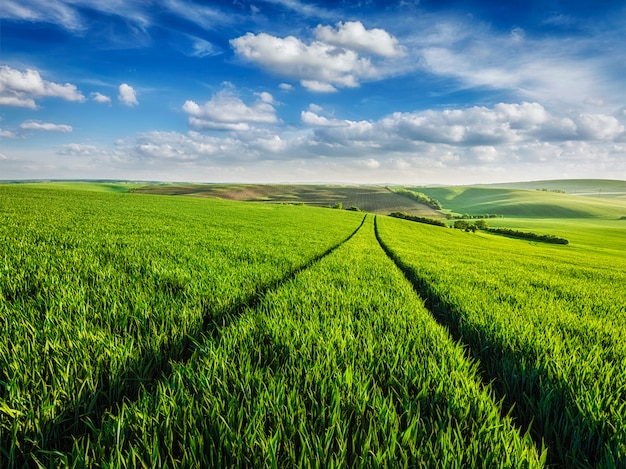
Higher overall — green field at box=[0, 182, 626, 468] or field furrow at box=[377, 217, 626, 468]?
green field at box=[0, 182, 626, 468]

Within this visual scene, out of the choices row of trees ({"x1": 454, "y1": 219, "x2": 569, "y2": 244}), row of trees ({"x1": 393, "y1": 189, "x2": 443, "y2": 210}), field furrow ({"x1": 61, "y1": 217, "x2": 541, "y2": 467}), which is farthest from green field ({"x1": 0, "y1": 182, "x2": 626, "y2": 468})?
row of trees ({"x1": 393, "y1": 189, "x2": 443, "y2": 210})

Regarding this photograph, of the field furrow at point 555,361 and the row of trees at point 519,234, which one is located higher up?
the field furrow at point 555,361

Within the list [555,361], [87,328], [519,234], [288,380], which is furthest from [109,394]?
[519,234]

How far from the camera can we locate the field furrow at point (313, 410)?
4.93 feet

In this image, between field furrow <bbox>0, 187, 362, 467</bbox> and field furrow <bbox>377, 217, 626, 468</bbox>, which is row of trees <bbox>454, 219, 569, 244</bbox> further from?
field furrow <bbox>0, 187, 362, 467</bbox>

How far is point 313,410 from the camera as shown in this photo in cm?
187

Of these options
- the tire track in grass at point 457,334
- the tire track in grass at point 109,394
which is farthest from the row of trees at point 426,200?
the tire track in grass at point 109,394

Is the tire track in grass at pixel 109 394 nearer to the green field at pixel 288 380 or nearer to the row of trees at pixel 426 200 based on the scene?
the green field at pixel 288 380

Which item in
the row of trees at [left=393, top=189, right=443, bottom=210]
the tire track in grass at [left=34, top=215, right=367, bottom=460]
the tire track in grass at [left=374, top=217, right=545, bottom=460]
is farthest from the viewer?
the row of trees at [left=393, top=189, right=443, bottom=210]

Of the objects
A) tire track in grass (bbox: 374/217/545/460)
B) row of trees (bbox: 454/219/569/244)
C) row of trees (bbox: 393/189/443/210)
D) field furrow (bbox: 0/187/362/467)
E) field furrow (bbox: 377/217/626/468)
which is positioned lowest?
row of trees (bbox: 454/219/569/244)

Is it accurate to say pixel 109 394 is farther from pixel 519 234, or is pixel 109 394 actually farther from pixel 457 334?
pixel 519 234

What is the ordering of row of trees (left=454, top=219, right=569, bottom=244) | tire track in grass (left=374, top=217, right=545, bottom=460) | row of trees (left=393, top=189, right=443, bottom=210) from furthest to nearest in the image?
row of trees (left=393, top=189, right=443, bottom=210)
row of trees (left=454, top=219, right=569, bottom=244)
tire track in grass (left=374, top=217, right=545, bottom=460)

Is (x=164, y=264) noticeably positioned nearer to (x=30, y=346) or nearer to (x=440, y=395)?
(x=30, y=346)

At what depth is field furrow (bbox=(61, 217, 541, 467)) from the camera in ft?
4.93
